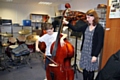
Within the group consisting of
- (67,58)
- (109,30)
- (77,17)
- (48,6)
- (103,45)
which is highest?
(48,6)

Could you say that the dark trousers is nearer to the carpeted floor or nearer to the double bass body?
the double bass body

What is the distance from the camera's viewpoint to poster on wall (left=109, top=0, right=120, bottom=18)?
1.76m

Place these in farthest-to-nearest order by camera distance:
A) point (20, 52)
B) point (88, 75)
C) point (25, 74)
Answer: point (20, 52), point (25, 74), point (88, 75)

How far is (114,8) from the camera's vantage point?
1.81 m

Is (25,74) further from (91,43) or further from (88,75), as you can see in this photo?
(91,43)

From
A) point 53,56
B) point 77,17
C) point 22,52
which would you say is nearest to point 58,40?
point 53,56

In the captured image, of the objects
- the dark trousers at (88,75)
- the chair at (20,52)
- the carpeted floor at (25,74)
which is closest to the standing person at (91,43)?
the dark trousers at (88,75)

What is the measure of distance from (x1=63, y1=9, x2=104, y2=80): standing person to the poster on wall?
216mm

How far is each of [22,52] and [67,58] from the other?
7.77ft

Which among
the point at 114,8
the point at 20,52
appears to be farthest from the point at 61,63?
the point at 20,52

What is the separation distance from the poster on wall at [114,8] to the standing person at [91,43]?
8.5 inches

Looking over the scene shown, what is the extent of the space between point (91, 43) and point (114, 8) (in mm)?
569

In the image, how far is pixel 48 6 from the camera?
8.51 m

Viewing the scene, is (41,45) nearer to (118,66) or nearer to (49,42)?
(49,42)
